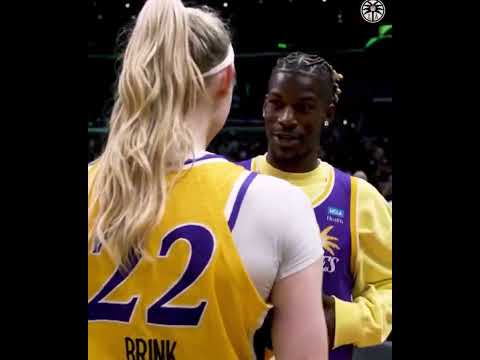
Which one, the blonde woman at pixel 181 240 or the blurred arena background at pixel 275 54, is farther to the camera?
the blurred arena background at pixel 275 54

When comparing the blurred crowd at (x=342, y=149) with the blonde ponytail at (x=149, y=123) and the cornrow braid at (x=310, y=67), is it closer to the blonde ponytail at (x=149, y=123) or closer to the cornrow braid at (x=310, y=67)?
the cornrow braid at (x=310, y=67)

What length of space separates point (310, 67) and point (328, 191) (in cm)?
44

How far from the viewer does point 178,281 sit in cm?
135

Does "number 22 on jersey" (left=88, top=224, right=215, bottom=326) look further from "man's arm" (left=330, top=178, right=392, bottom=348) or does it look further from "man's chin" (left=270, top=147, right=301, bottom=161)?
"man's chin" (left=270, top=147, right=301, bottom=161)

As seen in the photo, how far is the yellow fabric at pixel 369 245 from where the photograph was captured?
2.21 m

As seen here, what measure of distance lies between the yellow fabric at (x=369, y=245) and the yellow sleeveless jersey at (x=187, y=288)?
893mm

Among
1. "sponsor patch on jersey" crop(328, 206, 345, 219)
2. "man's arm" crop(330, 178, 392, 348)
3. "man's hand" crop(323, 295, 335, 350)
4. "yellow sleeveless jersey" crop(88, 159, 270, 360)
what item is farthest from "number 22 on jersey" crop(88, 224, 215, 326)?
"sponsor patch on jersey" crop(328, 206, 345, 219)

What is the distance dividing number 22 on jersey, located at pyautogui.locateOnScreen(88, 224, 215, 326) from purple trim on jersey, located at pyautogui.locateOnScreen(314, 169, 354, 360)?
101 cm
